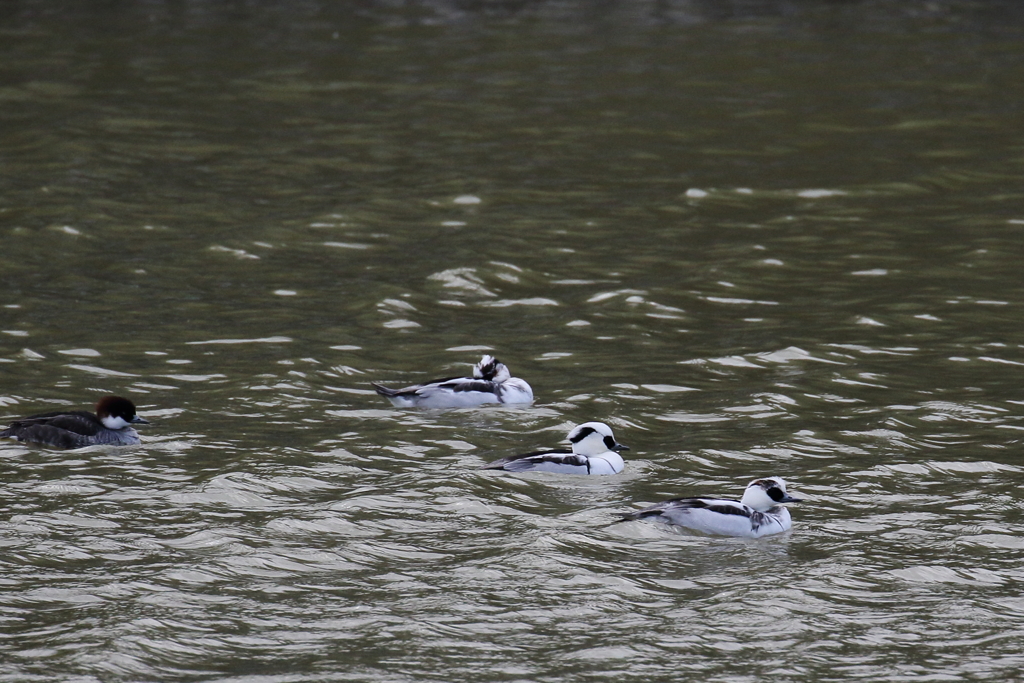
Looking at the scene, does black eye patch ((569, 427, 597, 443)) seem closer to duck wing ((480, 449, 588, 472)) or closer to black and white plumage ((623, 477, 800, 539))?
duck wing ((480, 449, 588, 472))

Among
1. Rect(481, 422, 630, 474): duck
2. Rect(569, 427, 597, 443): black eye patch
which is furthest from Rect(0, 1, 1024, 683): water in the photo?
Rect(569, 427, 597, 443): black eye patch

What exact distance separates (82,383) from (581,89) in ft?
51.7

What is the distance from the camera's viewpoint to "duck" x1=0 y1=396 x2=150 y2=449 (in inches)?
466

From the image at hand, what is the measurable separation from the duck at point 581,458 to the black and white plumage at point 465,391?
1.62 meters

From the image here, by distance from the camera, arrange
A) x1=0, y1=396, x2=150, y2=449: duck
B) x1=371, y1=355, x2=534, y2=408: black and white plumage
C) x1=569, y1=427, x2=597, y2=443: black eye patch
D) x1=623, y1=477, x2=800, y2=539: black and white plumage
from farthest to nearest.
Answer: x1=371, y1=355, x2=534, y2=408: black and white plumage, x1=0, y1=396, x2=150, y2=449: duck, x1=569, y1=427, x2=597, y2=443: black eye patch, x1=623, y1=477, x2=800, y2=539: black and white plumage

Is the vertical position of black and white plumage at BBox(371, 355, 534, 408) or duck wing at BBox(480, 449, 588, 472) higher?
black and white plumage at BBox(371, 355, 534, 408)

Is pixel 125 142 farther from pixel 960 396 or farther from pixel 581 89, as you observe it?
pixel 960 396

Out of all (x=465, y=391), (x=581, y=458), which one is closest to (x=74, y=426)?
(x=465, y=391)

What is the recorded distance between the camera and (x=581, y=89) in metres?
27.7

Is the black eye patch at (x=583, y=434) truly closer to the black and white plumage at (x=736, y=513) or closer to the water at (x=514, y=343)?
the water at (x=514, y=343)

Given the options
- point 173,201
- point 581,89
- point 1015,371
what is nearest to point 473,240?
point 173,201

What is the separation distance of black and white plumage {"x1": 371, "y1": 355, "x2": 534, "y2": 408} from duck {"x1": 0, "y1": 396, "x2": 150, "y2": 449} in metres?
2.43

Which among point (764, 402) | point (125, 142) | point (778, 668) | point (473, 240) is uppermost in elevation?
point (125, 142)

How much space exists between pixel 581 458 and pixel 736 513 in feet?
5.58
